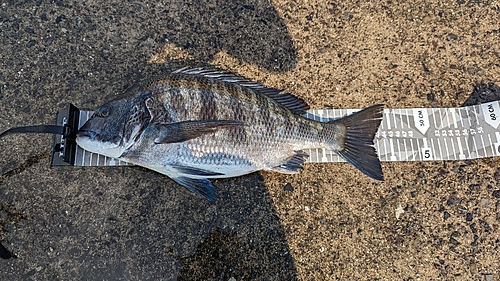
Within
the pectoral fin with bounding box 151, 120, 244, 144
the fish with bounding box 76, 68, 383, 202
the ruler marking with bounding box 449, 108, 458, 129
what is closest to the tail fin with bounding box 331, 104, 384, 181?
the fish with bounding box 76, 68, 383, 202

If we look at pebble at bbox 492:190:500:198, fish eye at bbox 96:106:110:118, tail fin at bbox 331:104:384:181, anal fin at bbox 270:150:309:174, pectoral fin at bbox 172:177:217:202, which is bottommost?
pectoral fin at bbox 172:177:217:202

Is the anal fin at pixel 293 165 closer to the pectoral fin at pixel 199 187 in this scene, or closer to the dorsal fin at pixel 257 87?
the dorsal fin at pixel 257 87

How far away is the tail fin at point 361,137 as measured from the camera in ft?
8.27

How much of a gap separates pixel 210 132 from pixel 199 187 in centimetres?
46

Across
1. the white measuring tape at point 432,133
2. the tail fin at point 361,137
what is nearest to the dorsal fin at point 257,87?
the white measuring tape at point 432,133

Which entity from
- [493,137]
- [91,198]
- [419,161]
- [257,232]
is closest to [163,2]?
[91,198]

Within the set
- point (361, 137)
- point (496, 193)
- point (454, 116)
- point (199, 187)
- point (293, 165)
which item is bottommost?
point (199, 187)

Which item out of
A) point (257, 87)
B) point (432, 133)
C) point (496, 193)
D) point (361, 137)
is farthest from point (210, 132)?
point (496, 193)

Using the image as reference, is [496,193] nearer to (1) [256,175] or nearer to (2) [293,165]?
(2) [293,165]

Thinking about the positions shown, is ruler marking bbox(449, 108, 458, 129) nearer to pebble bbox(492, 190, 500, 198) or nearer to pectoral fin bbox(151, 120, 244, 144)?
pebble bbox(492, 190, 500, 198)

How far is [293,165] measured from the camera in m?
2.54

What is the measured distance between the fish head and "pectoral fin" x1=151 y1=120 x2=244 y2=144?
0.15 meters

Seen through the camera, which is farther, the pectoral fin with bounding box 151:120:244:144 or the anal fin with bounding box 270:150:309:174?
the anal fin with bounding box 270:150:309:174

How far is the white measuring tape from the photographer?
8.97 ft
